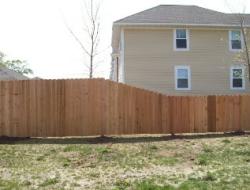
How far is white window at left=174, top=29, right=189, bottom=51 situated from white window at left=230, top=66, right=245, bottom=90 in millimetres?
3038

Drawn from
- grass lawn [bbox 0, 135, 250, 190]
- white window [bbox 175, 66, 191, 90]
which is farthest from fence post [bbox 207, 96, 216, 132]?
white window [bbox 175, 66, 191, 90]

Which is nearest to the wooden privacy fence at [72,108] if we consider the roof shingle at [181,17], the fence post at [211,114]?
the fence post at [211,114]

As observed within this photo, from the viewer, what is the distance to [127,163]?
35.8 ft

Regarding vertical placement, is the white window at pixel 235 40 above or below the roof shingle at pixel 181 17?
below

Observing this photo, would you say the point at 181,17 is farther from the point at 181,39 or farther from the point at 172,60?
the point at 172,60

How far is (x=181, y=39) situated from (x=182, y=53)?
806mm

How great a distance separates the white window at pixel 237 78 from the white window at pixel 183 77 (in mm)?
2530

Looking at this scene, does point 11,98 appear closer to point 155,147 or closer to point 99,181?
point 155,147

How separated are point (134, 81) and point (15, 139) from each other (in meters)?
11.2

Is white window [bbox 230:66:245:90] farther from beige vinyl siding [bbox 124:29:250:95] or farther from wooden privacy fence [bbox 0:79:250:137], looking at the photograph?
wooden privacy fence [bbox 0:79:250:137]

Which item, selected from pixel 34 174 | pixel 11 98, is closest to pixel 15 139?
pixel 11 98

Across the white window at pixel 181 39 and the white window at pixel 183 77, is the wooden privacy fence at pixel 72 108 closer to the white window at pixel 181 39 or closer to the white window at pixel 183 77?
the white window at pixel 183 77

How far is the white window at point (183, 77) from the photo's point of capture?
86.4ft

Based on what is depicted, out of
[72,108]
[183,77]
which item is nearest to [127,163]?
[72,108]
